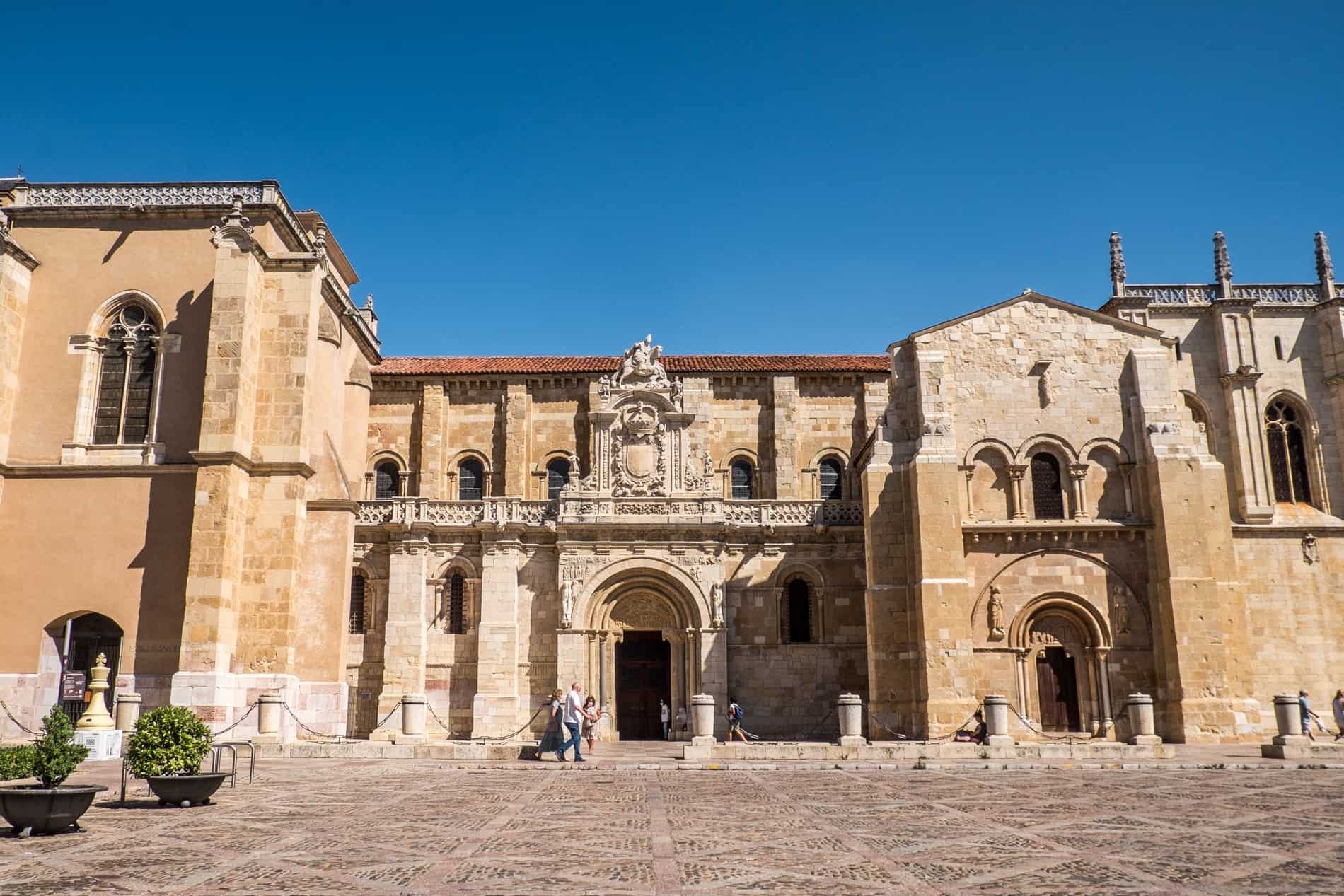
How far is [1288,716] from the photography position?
67.9 feet

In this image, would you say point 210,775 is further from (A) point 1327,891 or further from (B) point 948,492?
(B) point 948,492

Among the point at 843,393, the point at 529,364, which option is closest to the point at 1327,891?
the point at 843,393

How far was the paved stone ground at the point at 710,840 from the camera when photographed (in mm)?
7809

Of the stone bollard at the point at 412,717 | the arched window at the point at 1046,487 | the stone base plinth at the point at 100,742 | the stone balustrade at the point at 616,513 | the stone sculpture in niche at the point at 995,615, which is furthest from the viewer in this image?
the stone balustrade at the point at 616,513

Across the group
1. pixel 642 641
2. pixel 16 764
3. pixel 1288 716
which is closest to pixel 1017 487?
pixel 1288 716

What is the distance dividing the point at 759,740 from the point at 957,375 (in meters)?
11.0

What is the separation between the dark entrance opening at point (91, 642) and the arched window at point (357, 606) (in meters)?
6.73

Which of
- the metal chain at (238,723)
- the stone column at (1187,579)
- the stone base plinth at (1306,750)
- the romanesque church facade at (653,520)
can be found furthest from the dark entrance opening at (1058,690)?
the metal chain at (238,723)

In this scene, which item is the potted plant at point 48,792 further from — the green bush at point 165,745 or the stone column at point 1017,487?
the stone column at point 1017,487

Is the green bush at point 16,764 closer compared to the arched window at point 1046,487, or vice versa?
the green bush at point 16,764

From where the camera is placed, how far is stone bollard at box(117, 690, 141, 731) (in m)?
20.9

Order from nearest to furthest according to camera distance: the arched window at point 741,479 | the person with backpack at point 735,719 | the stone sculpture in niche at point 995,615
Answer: the stone sculpture in niche at point 995,615 → the person with backpack at point 735,719 → the arched window at point 741,479

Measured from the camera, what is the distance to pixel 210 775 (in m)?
12.7

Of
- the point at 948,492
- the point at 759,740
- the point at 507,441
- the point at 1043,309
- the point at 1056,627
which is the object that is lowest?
the point at 759,740
